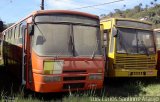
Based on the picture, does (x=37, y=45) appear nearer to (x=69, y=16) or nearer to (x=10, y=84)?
(x=69, y=16)

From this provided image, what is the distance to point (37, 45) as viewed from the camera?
1181 centimetres

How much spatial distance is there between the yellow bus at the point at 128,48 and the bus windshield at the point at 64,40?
233 cm

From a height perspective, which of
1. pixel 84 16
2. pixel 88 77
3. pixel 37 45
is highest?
pixel 84 16

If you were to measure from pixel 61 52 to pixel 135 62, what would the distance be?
14.0 feet

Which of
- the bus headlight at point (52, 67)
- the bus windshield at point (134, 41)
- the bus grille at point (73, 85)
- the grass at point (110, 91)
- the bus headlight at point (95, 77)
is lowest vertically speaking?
the grass at point (110, 91)

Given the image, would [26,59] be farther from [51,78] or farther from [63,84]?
[63,84]

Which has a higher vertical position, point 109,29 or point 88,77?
point 109,29

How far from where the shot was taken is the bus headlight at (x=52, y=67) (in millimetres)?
11438

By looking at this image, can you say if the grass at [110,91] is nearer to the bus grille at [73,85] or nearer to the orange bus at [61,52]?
the bus grille at [73,85]

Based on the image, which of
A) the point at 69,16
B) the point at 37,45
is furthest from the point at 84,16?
the point at 37,45

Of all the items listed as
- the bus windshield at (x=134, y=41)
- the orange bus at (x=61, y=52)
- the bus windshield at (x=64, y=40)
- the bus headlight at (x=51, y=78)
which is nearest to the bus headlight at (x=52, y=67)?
the orange bus at (x=61, y=52)

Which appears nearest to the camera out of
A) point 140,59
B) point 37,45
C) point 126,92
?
point 37,45

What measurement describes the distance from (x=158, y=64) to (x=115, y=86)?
2171mm

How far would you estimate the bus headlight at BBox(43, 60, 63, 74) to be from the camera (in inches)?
450
